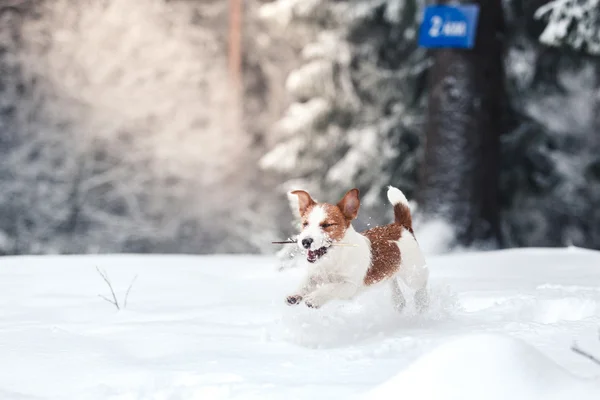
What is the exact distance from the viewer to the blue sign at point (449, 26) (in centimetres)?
813

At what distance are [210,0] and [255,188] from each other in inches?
157

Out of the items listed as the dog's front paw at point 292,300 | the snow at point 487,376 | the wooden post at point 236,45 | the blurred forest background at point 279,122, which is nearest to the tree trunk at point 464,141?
the blurred forest background at point 279,122

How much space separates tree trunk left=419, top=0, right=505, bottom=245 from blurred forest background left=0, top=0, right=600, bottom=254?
0.02 m

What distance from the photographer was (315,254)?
413 cm

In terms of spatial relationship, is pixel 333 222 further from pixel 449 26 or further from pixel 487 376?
pixel 449 26

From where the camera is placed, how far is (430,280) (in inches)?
234

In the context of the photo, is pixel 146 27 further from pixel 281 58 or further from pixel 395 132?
pixel 395 132

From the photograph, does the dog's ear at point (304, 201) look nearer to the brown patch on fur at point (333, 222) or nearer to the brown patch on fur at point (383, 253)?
the brown patch on fur at point (333, 222)

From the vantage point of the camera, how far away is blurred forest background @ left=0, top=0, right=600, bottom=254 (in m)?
8.38

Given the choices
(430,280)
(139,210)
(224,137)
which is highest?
(430,280)

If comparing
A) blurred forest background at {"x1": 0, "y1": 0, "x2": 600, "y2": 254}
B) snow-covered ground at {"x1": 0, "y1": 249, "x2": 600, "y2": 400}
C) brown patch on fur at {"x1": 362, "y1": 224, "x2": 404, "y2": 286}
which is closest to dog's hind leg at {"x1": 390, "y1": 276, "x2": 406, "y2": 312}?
snow-covered ground at {"x1": 0, "y1": 249, "x2": 600, "y2": 400}

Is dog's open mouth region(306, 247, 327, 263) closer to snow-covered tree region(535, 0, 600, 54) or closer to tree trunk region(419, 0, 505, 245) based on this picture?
tree trunk region(419, 0, 505, 245)

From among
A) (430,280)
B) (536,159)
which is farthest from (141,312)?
(536,159)

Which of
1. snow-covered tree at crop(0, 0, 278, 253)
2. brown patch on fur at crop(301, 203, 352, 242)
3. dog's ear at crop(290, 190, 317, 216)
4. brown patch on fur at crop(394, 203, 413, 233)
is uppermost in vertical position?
dog's ear at crop(290, 190, 317, 216)
